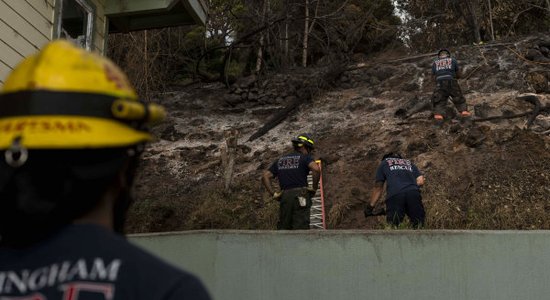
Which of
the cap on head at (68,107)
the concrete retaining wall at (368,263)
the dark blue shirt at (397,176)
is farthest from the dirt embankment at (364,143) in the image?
the cap on head at (68,107)

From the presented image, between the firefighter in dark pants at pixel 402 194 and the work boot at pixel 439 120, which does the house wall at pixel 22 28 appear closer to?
the firefighter in dark pants at pixel 402 194

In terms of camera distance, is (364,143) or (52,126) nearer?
(52,126)

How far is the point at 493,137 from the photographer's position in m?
10.6

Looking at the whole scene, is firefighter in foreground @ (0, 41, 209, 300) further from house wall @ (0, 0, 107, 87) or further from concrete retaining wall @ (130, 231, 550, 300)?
house wall @ (0, 0, 107, 87)

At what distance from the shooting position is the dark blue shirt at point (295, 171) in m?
7.25

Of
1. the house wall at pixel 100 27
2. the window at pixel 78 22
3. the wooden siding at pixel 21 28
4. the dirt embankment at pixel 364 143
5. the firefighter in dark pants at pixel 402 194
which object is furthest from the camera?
the dirt embankment at pixel 364 143

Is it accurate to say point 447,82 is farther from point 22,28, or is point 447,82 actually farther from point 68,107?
point 68,107

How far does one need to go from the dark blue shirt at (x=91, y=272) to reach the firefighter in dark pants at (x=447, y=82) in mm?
10030

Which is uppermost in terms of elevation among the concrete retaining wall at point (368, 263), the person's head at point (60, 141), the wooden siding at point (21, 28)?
the wooden siding at point (21, 28)

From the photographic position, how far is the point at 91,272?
110 centimetres

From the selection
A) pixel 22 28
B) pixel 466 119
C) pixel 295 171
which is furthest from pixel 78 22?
pixel 466 119

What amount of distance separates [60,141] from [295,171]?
6199 mm

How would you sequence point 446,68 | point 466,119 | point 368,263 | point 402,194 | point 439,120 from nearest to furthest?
1. point 368,263
2. point 402,194
3. point 446,68
4. point 466,119
5. point 439,120

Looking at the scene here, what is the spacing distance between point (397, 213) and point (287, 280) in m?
2.34
